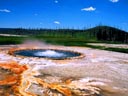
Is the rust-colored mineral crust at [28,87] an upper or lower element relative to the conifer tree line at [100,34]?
lower

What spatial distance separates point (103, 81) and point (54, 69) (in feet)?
15.1

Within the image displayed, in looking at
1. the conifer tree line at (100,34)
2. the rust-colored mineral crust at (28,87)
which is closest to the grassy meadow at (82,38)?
the conifer tree line at (100,34)

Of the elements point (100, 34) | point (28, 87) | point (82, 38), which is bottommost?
point (28, 87)

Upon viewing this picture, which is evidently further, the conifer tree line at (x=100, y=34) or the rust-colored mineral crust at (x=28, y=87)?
the conifer tree line at (x=100, y=34)

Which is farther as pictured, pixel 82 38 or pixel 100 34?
pixel 100 34

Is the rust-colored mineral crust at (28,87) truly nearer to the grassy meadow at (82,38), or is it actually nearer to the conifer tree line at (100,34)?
the grassy meadow at (82,38)

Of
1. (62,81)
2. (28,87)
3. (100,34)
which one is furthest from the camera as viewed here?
(100,34)

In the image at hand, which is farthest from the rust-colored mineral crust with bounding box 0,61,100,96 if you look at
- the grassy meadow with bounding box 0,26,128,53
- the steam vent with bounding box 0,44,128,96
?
the grassy meadow with bounding box 0,26,128,53

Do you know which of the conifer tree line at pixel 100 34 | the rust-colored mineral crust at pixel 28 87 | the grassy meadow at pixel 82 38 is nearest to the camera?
the rust-colored mineral crust at pixel 28 87

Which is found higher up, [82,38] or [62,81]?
[82,38]

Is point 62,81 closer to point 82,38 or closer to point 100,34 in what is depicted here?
point 82,38

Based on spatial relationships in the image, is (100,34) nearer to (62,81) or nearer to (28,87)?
A: (62,81)

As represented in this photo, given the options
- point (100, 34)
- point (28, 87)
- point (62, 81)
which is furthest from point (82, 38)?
point (28, 87)

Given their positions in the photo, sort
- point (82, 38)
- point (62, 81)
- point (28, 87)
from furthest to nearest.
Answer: point (82, 38)
point (62, 81)
point (28, 87)
